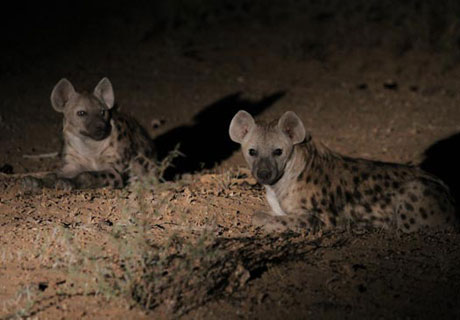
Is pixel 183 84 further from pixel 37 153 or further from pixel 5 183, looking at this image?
pixel 5 183

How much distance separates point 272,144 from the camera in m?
4.77

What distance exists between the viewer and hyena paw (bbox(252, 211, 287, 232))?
4527 mm

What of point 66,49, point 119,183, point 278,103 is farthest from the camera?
point 66,49

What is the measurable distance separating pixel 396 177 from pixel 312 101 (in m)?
4.25

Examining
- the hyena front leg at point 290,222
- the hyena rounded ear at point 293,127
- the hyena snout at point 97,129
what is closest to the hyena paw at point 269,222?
the hyena front leg at point 290,222

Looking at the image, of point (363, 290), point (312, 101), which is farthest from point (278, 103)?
point (363, 290)

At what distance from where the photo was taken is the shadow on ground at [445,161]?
7023 millimetres

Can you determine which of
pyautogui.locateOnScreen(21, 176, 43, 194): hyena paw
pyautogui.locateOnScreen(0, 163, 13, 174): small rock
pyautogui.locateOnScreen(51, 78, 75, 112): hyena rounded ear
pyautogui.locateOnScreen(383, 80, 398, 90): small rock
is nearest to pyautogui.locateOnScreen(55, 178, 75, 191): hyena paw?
pyautogui.locateOnScreen(21, 176, 43, 194): hyena paw

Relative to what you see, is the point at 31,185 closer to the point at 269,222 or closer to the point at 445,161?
the point at 269,222

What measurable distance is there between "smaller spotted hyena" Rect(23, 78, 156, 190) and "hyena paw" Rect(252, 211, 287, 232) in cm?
179

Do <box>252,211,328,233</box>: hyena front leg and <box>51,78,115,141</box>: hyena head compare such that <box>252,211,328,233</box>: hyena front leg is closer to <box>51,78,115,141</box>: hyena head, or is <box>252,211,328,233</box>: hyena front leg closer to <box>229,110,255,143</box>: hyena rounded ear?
<box>229,110,255,143</box>: hyena rounded ear

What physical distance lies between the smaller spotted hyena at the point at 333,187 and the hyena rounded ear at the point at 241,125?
0.04 ft

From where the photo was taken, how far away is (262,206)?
16.7ft

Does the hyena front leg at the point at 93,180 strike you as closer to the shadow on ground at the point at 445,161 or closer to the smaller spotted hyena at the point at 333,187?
the smaller spotted hyena at the point at 333,187
